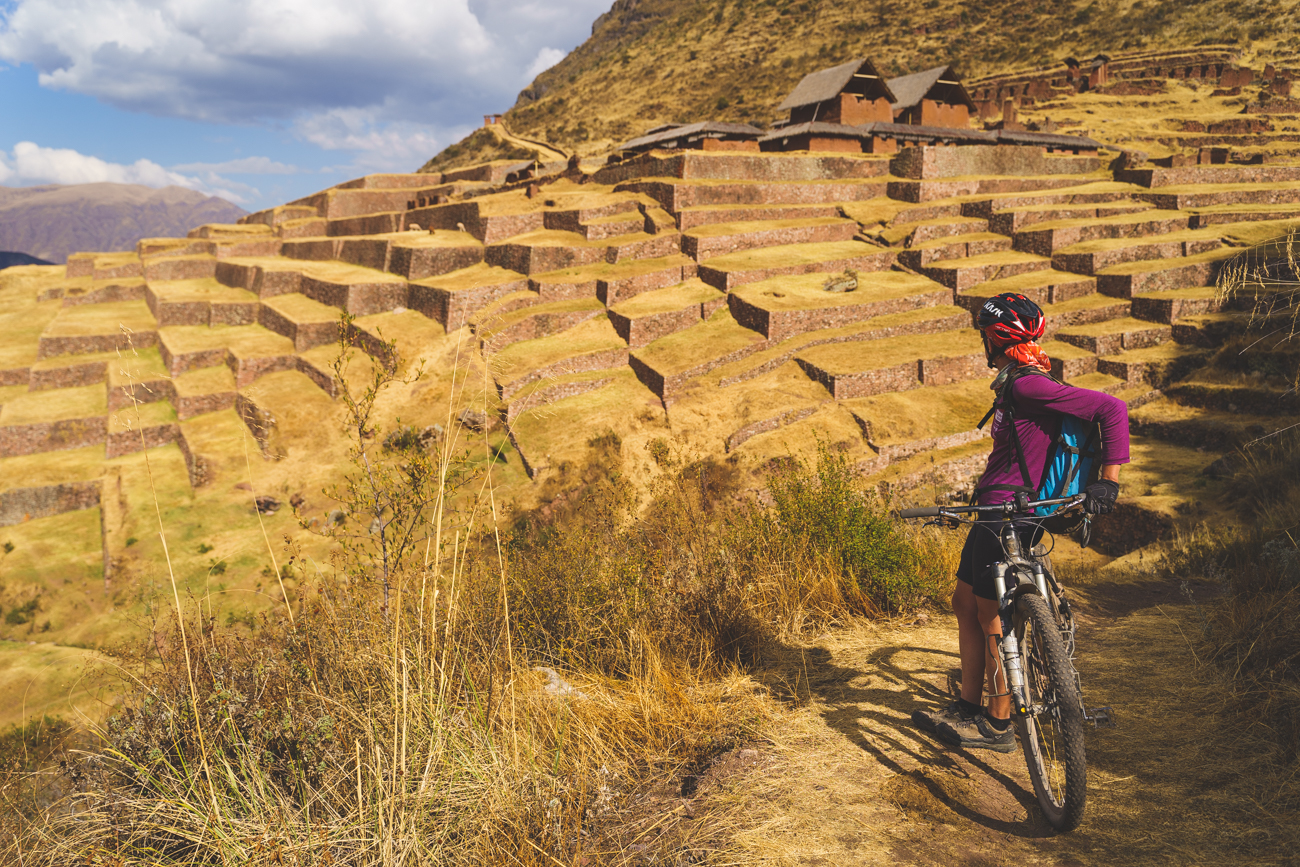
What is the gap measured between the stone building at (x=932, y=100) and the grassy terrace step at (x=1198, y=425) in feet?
58.4

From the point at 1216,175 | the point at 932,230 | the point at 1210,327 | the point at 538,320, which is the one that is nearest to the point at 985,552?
the point at 538,320

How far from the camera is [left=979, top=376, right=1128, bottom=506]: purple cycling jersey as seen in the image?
8.44 feet

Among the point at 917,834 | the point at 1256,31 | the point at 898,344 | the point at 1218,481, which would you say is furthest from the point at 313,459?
the point at 1256,31

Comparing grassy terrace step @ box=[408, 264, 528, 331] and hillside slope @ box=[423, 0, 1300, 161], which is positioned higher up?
hillside slope @ box=[423, 0, 1300, 161]

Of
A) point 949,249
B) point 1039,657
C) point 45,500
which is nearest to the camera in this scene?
point 1039,657

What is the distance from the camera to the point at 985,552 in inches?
114

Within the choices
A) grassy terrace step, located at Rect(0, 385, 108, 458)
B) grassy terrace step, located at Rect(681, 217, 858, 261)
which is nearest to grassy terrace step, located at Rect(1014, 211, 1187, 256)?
grassy terrace step, located at Rect(681, 217, 858, 261)

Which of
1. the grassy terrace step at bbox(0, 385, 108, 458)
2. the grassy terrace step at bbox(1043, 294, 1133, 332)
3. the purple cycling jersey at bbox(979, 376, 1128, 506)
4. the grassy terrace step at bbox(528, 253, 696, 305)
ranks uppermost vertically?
the grassy terrace step at bbox(528, 253, 696, 305)

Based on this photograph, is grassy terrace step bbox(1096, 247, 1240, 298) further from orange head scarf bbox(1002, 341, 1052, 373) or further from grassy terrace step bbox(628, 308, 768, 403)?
orange head scarf bbox(1002, 341, 1052, 373)

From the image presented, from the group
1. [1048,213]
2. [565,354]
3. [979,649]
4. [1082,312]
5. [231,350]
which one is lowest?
[979,649]

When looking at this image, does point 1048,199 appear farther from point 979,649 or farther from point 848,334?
point 979,649

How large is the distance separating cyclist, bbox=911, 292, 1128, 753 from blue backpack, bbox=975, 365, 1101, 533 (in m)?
0.01

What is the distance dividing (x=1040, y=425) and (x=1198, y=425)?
390 inches

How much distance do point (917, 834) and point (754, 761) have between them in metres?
0.67
